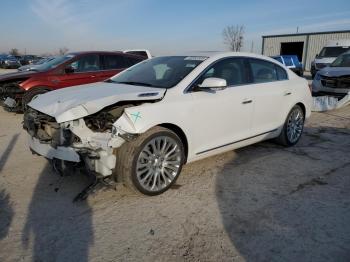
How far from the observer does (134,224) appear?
3258 millimetres

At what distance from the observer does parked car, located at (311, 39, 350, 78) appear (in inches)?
817

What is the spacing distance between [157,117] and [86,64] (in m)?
5.86

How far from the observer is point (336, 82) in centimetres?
1046

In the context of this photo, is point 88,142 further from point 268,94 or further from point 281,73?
point 281,73

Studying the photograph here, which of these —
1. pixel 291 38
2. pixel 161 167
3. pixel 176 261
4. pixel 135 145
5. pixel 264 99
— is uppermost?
pixel 291 38

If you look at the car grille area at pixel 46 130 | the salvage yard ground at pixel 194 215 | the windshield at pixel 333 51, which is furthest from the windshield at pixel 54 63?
the windshield at pixel 333 51

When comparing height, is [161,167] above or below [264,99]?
below

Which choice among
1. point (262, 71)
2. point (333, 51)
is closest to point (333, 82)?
point (262, 71)

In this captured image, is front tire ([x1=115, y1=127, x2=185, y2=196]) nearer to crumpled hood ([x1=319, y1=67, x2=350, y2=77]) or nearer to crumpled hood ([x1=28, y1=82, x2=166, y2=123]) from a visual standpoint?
crumpled hood ([x1=28, y1=82, x2=166, y2=123])

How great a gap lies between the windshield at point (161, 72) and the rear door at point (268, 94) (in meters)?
1.05

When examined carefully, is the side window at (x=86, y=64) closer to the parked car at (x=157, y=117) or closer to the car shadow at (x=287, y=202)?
the parked car at (x=157, y=117)

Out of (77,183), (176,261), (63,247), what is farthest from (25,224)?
(176,261)

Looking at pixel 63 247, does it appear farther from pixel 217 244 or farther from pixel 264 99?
pixel 264 99

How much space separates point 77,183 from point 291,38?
37.0 m
